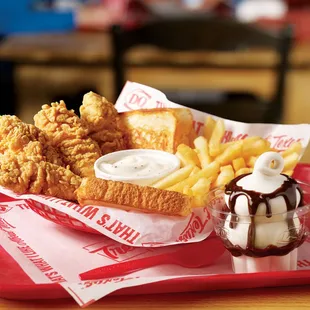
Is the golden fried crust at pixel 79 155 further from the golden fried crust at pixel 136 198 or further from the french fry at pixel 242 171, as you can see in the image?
the french fry at pixel 242 171

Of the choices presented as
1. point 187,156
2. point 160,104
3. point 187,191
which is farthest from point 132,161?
point 160,104

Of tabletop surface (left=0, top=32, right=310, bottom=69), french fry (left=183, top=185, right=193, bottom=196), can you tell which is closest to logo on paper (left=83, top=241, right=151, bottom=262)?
french fry (left=183, top=185, right=193, bottom=196)

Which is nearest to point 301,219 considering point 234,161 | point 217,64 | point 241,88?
point 234,161

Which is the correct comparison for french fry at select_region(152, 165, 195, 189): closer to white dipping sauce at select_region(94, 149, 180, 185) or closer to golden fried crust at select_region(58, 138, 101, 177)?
white dipping sauce at select_region(94, 149, 180, 185)

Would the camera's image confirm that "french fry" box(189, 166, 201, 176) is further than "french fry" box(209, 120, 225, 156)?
No

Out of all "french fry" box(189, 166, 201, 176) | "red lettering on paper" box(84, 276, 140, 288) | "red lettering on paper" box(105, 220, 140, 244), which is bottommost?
"red lettering on paper" box(84, 276, 140, 288)

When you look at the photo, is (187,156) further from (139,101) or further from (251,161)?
(139,101)

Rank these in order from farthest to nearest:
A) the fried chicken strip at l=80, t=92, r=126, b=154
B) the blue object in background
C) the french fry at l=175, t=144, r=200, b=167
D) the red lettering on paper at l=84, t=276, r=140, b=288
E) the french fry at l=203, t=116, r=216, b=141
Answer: the blue object in background < the french fry at l=203, t=116, r=216, b=141 < the fried chicken strip at l=80, t=92, r=126, b=154 < the french fry at l=175, t=144, r=200, b=167 < the red lettering on paper at l=84, t=276, r=140, b=288

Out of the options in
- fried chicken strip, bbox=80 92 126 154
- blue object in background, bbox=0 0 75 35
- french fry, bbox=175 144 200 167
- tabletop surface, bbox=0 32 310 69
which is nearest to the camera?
french fry, bbox=175 144 200 167
